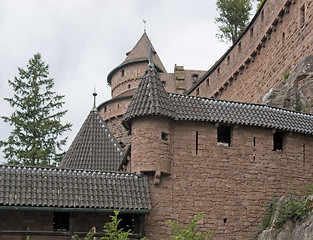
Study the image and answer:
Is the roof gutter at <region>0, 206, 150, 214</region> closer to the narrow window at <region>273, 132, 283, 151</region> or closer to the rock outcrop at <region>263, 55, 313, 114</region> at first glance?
the narrow window at <region>273, 132, 283, 151</region>

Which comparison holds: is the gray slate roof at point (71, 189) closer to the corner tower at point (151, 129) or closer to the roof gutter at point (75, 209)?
the roof gutter at point (75, 209)

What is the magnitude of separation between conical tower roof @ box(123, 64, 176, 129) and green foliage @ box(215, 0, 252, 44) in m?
23.5

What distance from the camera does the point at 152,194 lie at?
17703 millimetres

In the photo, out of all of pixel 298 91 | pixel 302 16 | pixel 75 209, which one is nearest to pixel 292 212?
pixel 75 209

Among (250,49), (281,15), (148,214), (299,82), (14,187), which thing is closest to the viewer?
(14,187)

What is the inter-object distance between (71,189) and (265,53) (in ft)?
49.7

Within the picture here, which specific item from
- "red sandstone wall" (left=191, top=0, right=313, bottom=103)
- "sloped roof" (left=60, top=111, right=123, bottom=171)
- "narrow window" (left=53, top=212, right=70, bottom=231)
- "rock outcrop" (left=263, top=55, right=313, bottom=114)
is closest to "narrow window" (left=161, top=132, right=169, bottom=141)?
"narrow window" (left=53, top=212, right=70, bottom=231)

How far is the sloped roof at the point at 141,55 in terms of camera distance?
4504cm

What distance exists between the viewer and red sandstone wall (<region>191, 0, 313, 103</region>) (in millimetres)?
25297

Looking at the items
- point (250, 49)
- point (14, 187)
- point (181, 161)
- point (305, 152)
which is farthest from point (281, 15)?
point (14, 187)

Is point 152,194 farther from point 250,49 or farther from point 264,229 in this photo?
point 250,49

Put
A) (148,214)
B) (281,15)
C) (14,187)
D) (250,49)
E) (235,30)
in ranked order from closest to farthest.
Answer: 1. (14,187)
2. (148,214)
3. (281,15)
4. (250,49)
5. (235,30)

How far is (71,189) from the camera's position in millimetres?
16844

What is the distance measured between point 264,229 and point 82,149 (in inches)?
359
